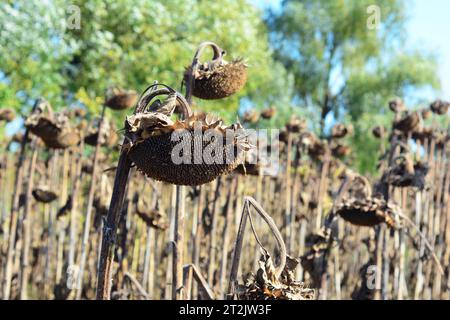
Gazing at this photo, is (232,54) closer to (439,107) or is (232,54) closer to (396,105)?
(439,107)

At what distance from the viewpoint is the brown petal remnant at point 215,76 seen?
268 cm

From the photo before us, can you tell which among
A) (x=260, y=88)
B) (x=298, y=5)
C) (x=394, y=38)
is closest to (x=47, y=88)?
(x=260, y=88)

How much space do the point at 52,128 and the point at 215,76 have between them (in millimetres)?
1993

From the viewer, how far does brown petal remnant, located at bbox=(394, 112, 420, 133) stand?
5035 mm

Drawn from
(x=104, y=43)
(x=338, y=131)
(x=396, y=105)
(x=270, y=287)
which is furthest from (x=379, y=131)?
(x=104, y=43)

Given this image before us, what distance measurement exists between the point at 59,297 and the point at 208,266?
99 cm

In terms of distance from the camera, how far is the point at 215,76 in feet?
8.87

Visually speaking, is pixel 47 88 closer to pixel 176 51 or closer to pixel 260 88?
pixel 176 51

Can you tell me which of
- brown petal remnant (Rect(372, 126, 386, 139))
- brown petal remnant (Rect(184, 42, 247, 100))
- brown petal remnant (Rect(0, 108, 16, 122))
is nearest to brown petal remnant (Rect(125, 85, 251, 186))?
brown petal remnant (Rect(184, 42, 247, 100))

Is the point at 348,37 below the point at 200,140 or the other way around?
the other way around

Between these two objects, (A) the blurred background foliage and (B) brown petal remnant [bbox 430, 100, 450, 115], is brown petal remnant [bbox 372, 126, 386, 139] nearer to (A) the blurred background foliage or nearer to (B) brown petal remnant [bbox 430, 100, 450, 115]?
(B) brown petal remnant [bbox 430, 100, 450, 115]

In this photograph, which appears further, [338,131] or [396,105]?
[338,131]

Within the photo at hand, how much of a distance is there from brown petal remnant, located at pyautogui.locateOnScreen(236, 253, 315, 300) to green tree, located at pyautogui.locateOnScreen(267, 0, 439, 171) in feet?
59.3
